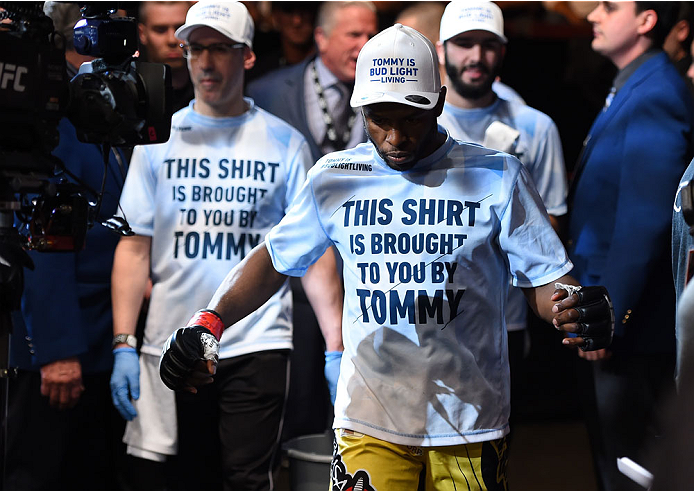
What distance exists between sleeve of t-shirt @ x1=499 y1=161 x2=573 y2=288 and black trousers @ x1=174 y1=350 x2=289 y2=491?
132 centimetres

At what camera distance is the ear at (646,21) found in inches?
160

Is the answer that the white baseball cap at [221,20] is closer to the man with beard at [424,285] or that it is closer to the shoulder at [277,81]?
the shoulder at [277,81]

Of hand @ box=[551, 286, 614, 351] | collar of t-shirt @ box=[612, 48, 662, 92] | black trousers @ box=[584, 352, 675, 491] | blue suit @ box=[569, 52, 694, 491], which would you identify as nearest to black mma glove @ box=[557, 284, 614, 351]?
hand @ box=[551, 286, 614, 351]

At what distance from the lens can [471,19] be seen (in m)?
4.08

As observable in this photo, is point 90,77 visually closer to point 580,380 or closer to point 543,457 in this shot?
point 580,380

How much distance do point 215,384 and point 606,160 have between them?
176 centimetres

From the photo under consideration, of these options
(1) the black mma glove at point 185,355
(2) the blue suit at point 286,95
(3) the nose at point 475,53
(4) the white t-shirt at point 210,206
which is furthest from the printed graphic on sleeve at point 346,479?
(2) the blue suit at point 286,95

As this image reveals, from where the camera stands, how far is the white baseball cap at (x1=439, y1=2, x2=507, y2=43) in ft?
13.4

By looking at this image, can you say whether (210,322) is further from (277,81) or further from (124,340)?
(277,81)

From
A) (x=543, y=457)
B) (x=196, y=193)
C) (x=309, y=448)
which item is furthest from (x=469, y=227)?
(x=543, y=457)

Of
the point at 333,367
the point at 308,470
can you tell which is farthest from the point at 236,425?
the point at 333,367

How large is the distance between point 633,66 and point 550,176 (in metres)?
0.58

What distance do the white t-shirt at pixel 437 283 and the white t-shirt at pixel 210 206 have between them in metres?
1.02

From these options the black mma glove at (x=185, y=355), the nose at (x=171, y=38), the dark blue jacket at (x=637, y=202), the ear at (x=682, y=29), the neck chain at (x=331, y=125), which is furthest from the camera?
the neck chain at (x=331, y=125)
